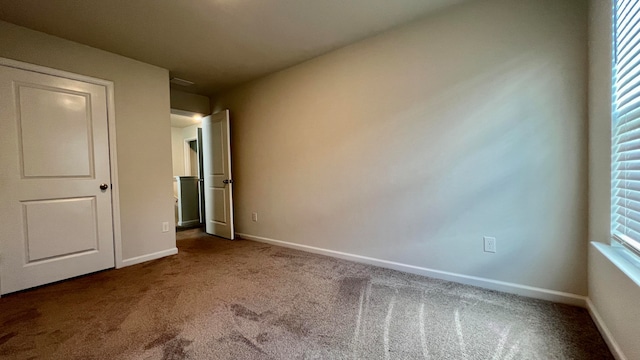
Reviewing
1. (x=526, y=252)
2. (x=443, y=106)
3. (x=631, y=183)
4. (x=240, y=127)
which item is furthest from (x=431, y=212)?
(x=240, y=127)

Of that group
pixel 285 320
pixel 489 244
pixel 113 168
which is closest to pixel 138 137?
pixel 113 168

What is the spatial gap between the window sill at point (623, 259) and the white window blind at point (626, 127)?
0.23ft

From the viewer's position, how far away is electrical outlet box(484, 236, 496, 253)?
2.07 metres

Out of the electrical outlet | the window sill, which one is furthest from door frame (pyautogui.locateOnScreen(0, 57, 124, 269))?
the window sill

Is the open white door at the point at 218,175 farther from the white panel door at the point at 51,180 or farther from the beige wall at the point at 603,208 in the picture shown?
the beige wall at the point at 603,208

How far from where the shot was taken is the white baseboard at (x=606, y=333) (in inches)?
50.5

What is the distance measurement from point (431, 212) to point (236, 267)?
6.69 ft

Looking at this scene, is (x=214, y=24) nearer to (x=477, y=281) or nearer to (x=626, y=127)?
(x=626, y=127)

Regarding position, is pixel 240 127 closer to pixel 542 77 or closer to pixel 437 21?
pixel 437 21

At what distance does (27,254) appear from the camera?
2305 mm

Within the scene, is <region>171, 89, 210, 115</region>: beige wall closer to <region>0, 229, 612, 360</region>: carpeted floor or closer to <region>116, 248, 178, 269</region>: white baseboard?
<region>116, 248, 178, 269</region>: white baseboard

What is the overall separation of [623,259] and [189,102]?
5.01 metres

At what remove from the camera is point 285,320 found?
171cm

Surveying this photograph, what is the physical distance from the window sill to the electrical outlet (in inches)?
23.2
